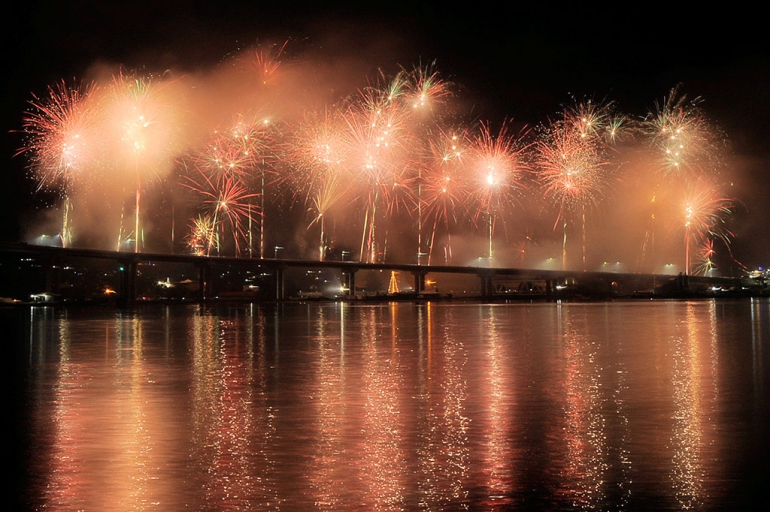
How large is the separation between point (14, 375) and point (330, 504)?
57.5 feet

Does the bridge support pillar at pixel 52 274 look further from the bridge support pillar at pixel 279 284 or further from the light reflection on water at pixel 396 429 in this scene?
the light reflection on water at pixel 396 429

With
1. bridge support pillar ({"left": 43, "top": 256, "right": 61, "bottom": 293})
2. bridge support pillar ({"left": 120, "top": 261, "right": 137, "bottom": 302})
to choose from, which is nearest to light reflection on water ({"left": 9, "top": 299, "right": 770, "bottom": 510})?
bridge support pillar ({"left": 120, "top": 261, "right": 137, "bottom": 302})

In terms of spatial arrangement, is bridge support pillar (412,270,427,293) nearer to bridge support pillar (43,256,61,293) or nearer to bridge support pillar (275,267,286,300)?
bridge support pillar (275,267,286,300)

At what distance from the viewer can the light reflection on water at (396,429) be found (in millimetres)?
11898

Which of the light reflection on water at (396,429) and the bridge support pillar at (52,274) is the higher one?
the bridge support pillar at (52,274)

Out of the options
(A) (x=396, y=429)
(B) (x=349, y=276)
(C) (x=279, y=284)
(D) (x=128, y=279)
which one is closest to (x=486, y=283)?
(B) (x=349, y=276)

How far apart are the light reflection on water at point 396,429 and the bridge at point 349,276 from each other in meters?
88.9

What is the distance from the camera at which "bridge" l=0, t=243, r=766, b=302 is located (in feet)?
389

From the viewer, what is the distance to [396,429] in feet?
53.6

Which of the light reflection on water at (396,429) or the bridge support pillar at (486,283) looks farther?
the bridge support pillar at (486,283)

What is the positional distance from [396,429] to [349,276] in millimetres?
139531

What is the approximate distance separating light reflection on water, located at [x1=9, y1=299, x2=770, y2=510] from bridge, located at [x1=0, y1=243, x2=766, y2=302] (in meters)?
88.9

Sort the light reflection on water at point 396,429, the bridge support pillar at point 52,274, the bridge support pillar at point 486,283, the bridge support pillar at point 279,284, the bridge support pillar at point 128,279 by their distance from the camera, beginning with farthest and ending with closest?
the bridge support pillar at point 486,283
the bridge support pillar at point 279,284
the bridge support pillar at point 52,274
the bridge support pillar at point 128,279
the light reflection on water at point 396,429

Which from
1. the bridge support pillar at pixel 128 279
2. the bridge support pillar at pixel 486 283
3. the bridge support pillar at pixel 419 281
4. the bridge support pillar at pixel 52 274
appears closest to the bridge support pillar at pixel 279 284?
the bridge support pillar at pixel 419 281
